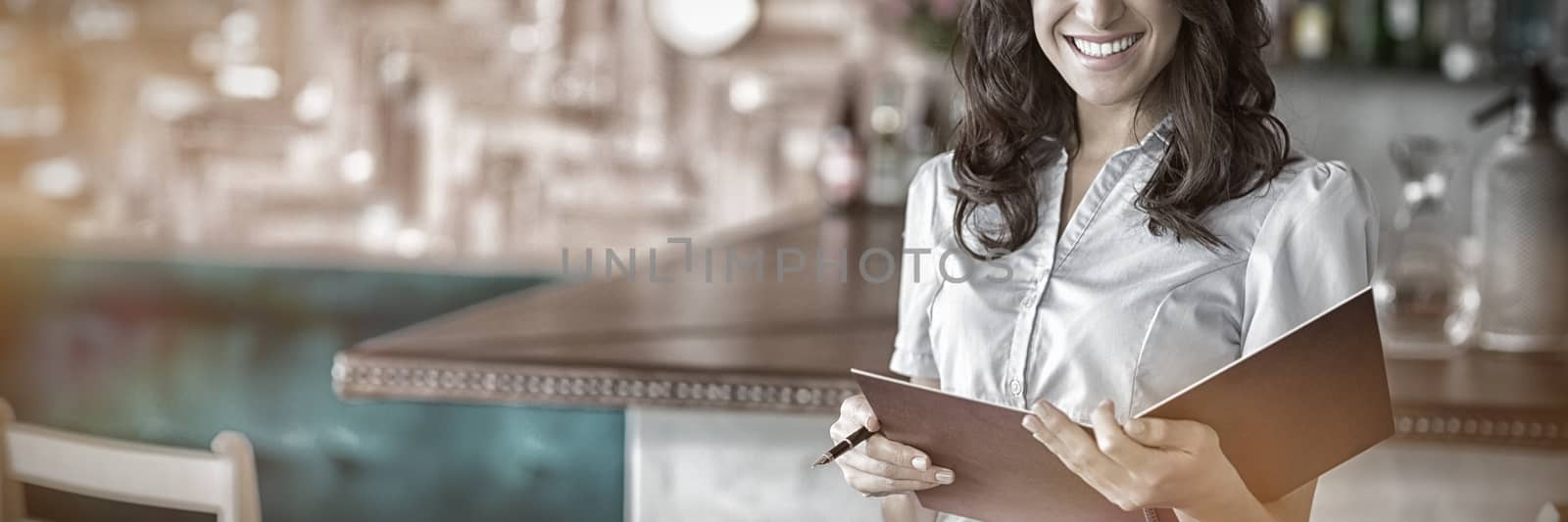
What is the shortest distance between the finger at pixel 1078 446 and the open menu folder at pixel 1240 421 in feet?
0.09

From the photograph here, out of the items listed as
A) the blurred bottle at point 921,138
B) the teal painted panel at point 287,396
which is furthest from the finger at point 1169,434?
the blurred bottle at point 921,138

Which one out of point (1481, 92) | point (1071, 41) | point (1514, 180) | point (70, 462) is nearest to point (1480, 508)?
point (1514, 180)

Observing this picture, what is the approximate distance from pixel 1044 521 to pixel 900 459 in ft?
0.36

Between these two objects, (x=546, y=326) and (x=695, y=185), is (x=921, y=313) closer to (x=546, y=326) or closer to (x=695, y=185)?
(x=546, y=326)

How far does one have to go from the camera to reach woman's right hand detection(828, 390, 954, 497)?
2.92 ft

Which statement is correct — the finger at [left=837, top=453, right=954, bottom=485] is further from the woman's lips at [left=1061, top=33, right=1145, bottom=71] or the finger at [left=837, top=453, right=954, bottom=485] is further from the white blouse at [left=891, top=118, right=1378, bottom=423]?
the woman's lips at [left=1061, top=33, right=1145, bottom=71]

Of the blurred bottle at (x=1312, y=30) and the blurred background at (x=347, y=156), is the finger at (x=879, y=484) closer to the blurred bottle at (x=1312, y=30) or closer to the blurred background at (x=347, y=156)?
the blurred bottle at (x=1312, y=30)

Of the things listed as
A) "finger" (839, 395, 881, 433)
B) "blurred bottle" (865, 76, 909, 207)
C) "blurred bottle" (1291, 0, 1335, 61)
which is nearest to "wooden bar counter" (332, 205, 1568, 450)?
"finger" (839, 395, 881, 433)

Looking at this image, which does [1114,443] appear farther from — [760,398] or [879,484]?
[760,398]

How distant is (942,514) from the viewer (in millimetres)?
1048

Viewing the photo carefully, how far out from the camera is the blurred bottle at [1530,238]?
4.40ft

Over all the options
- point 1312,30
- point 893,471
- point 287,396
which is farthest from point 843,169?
point 893,471

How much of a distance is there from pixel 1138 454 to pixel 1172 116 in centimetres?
28

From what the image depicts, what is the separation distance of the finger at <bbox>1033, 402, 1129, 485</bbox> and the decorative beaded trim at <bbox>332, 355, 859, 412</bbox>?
0.38 metres
